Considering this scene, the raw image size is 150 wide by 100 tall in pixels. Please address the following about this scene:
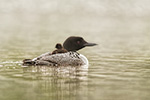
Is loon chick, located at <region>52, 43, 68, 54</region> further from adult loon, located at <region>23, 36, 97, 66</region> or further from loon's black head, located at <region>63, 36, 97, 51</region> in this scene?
loon's black head, located at <region>63, 36, 97, 51</region>

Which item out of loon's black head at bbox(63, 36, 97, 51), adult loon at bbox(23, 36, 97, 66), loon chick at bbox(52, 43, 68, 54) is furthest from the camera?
loon's black head at bbox(63, 36, 97, 51)

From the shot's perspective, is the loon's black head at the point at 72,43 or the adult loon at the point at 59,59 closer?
the adult loon at the point at 59,59

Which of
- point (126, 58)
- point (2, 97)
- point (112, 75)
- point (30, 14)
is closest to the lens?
point (2, 97)

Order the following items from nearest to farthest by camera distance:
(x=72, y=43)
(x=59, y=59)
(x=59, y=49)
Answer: (x=59, y=59), (x=59, y=49), (x=72, y=43)

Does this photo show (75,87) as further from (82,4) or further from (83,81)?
(82,4)

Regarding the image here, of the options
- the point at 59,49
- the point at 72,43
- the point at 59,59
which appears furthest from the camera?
the point at 72,43

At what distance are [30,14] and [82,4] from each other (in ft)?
47.6

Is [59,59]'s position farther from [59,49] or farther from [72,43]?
[72,43]

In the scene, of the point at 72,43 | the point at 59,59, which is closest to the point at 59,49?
the point at 59,59

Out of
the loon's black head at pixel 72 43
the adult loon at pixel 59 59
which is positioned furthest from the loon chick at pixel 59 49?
the loon's black head at pixel 72 43

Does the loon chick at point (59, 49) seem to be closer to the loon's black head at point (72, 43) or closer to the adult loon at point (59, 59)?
the adult loon at point (59, 59)

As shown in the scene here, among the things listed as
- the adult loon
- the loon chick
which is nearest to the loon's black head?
the adult loon

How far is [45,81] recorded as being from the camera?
34.4 feet

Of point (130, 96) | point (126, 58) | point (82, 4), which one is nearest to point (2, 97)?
point (130, 96)
